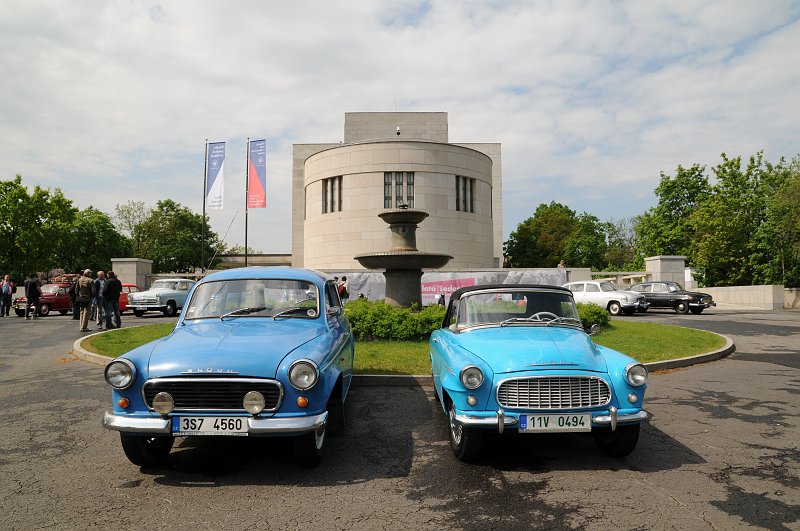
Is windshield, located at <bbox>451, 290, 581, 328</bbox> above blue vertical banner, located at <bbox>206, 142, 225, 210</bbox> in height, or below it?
below

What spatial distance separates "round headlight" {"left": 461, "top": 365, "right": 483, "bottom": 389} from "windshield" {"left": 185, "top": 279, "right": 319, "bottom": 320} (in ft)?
6.60

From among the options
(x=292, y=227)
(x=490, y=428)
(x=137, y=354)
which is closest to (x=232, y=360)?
(x=137, y=354)

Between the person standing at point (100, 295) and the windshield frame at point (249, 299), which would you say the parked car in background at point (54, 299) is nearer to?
the person standing at point (100, 295)

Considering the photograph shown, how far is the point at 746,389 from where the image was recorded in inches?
320

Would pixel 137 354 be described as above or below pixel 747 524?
above

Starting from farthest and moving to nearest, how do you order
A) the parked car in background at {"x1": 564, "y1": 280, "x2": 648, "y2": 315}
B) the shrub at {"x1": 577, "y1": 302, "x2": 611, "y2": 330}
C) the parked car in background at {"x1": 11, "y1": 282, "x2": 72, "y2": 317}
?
the parked car in background at {"x1": 11, "y1": 282, "x2": 72, "y2": 317} < the parked car in background at {"x1": 564, "y1": 280, "x2": 648, "y2": 315} < the shrub at {"x1": 577, "y1": 302, "x2": 611, "y2": 330}

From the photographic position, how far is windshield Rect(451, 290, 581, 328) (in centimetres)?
585

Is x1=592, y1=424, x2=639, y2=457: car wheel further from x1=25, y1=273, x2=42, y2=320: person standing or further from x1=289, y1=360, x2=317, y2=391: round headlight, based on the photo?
x1=25, y1=273, x2=42, y2=320: person standing

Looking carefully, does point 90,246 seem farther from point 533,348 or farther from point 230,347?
point 533,348

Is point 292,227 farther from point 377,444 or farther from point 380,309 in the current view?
point 377,444

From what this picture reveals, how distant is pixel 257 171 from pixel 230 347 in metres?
33.0

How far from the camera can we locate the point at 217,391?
430cm

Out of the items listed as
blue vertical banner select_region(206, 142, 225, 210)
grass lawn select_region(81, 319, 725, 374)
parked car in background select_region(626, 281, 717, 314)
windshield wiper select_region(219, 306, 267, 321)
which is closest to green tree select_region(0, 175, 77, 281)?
blue vertical banner select_region(206, 142, 225, 210)

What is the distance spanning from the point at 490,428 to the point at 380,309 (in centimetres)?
918
